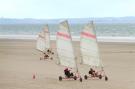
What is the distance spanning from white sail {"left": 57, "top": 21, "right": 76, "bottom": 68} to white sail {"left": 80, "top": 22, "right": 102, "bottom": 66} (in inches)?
49.0

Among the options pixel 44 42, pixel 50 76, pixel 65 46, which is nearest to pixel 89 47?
pixel 65 46

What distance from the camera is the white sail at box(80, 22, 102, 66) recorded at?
104 ft

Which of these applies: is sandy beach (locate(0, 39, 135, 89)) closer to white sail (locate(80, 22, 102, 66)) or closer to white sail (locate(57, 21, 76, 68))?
white sail (locate(57, 21, 76, 68))

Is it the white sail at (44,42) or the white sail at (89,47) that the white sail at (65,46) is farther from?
the white sail at (44,42)

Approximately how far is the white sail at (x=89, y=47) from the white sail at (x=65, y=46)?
1.24 metres

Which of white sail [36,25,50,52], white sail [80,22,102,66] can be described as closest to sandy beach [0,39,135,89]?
white sail [80,22,102,66]

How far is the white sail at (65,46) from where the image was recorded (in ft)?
101

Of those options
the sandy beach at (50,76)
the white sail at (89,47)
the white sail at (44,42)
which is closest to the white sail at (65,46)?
the white sail at (89,47)

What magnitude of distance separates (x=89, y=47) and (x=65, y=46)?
1.89 metres

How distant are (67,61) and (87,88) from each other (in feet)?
14.0

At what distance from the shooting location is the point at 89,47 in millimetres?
31688

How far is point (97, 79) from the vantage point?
3164 cm

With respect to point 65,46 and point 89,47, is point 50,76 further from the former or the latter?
point 89,47

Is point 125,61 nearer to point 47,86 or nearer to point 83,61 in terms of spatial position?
point 83,61
